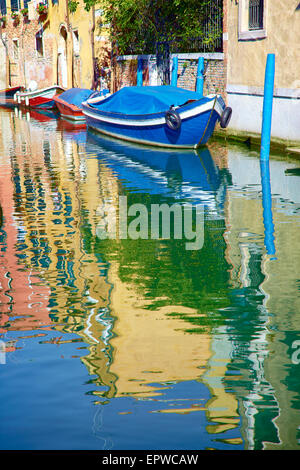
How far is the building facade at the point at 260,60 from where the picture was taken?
1252cm

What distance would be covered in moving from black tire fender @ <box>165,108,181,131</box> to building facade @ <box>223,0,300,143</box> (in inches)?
81.0

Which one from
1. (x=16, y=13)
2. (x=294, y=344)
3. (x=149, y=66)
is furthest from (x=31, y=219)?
(x=16, y=13)

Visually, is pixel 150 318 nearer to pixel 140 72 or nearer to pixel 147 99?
pixel 147 99

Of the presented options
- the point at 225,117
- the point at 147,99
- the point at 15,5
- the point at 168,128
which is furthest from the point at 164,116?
the point at 15,5

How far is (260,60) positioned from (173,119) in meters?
2.69

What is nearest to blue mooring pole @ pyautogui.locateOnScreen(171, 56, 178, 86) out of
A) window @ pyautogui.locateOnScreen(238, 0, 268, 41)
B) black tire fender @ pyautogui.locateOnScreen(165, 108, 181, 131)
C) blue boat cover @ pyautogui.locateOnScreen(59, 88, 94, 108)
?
window @ pyautogui.locateOnScreen(238, 0, 268, 41)

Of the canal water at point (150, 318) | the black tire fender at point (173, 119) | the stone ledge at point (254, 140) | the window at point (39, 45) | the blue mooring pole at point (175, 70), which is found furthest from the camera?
the window at point (39, 45)

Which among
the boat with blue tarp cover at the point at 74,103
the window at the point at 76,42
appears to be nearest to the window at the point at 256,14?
the boat with blue tarp cover at the point at 74,103

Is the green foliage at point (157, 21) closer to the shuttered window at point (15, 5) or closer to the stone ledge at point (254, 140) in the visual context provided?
the stone ledge at point (254, 140)

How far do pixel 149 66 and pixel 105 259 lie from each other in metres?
15.0

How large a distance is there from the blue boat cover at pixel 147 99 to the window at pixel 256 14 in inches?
81.1

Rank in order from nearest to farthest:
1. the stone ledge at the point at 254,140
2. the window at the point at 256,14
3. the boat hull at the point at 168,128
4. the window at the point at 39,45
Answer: the stone ledge at the point at 254,140 → the boat hull at the point at 168,128 → the window at the point at 256,14 → the window at the point at 39,45

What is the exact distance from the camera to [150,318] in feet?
14.9
